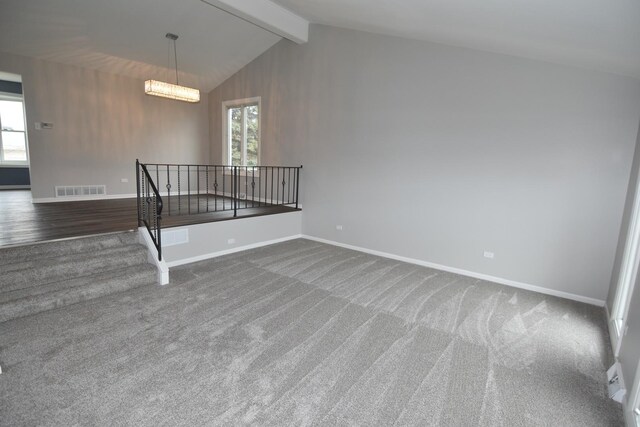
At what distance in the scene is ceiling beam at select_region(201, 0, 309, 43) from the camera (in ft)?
14.8

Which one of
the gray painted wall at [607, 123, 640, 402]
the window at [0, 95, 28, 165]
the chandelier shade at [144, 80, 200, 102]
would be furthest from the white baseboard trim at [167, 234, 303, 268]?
the window at [0, 95, 28, 165]

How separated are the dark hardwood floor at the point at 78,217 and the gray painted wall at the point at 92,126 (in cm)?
68

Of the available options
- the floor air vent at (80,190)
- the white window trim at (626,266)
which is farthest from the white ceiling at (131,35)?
the white window trim at (626,266)

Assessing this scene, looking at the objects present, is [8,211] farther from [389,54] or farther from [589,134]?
[589,134]

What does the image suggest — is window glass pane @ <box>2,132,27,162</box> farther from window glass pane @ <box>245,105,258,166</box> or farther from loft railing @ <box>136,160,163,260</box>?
loft railing @ <box>136,160,163,260</box>

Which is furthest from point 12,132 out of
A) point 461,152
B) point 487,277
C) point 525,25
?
point 487,277

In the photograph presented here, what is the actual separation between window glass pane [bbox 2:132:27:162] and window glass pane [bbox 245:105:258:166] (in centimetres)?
631

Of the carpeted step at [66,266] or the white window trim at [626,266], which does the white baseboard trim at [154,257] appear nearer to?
the carpeted step at [66,266]

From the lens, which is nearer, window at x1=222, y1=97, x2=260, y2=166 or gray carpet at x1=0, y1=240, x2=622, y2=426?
gray carpet at x1=0, y1=240, x2=622, y2=426

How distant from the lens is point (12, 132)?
8273 mm

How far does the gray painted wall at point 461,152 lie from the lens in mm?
3631

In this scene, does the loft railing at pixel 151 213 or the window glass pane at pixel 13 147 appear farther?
the window glass pane at pixel 13 147

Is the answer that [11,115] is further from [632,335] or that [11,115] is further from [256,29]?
[632,335]

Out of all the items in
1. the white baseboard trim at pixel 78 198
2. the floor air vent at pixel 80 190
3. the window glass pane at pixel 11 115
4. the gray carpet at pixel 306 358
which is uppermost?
the window glass pane at pixel 11 115
